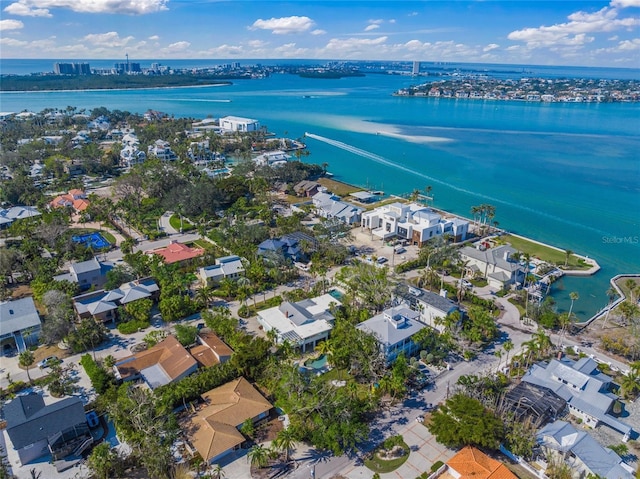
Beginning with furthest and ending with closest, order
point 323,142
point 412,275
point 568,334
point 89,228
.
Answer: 1. point 323,142
2. point 89,228
3. point 412,275
4. point 568,334

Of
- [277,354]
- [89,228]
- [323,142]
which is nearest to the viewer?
[277,354]

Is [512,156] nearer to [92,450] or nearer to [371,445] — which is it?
[371,445]

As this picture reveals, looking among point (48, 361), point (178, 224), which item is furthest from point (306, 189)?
point (48, 361)

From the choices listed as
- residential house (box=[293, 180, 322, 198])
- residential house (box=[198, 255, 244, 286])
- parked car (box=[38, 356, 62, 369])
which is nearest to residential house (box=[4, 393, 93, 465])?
parked car (box=[38, 356, 62, 369])

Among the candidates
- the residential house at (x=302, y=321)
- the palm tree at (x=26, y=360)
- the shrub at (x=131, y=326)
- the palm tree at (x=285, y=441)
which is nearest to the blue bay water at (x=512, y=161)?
the residential house at (x=302, y=321)

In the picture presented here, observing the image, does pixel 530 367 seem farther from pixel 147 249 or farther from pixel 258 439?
pixel 147 249

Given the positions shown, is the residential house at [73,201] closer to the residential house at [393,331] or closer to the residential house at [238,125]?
the residential house at [393,331]

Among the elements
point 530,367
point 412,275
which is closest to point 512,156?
point 412,275

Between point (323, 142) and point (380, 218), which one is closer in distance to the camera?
point (380, 218)
